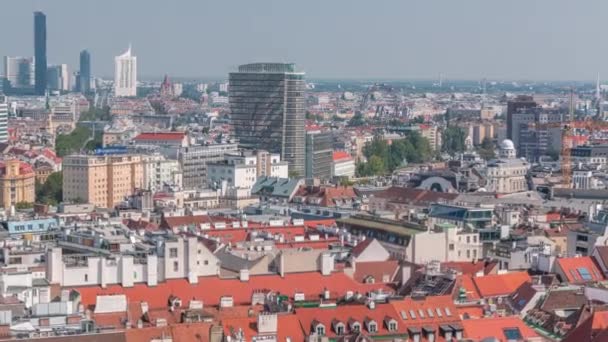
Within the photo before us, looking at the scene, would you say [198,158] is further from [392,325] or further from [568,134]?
Result: [392,325]

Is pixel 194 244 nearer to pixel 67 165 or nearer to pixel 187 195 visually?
pixel 187 195

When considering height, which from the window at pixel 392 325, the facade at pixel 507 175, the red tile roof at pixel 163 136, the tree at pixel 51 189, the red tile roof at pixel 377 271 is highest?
the window at pixel 392 325

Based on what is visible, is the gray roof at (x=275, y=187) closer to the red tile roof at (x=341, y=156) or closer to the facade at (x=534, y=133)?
the red tile roof at (x=341, y=156)

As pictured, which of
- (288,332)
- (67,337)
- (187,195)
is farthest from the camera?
(187,195)

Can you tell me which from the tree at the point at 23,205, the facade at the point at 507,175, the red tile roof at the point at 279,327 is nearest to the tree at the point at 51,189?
the tree at the point at 23,205

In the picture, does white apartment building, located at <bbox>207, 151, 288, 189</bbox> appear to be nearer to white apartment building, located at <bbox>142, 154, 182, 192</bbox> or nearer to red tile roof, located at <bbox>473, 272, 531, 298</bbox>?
white apartment building, located at <bbox>142, 154, 182, 192</bbox>

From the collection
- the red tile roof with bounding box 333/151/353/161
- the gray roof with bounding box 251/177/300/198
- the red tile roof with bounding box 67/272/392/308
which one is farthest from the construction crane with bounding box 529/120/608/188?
the red tile roof with bounding box 67/272/392/308

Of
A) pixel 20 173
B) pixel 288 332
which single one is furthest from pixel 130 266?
pixel 20 173
